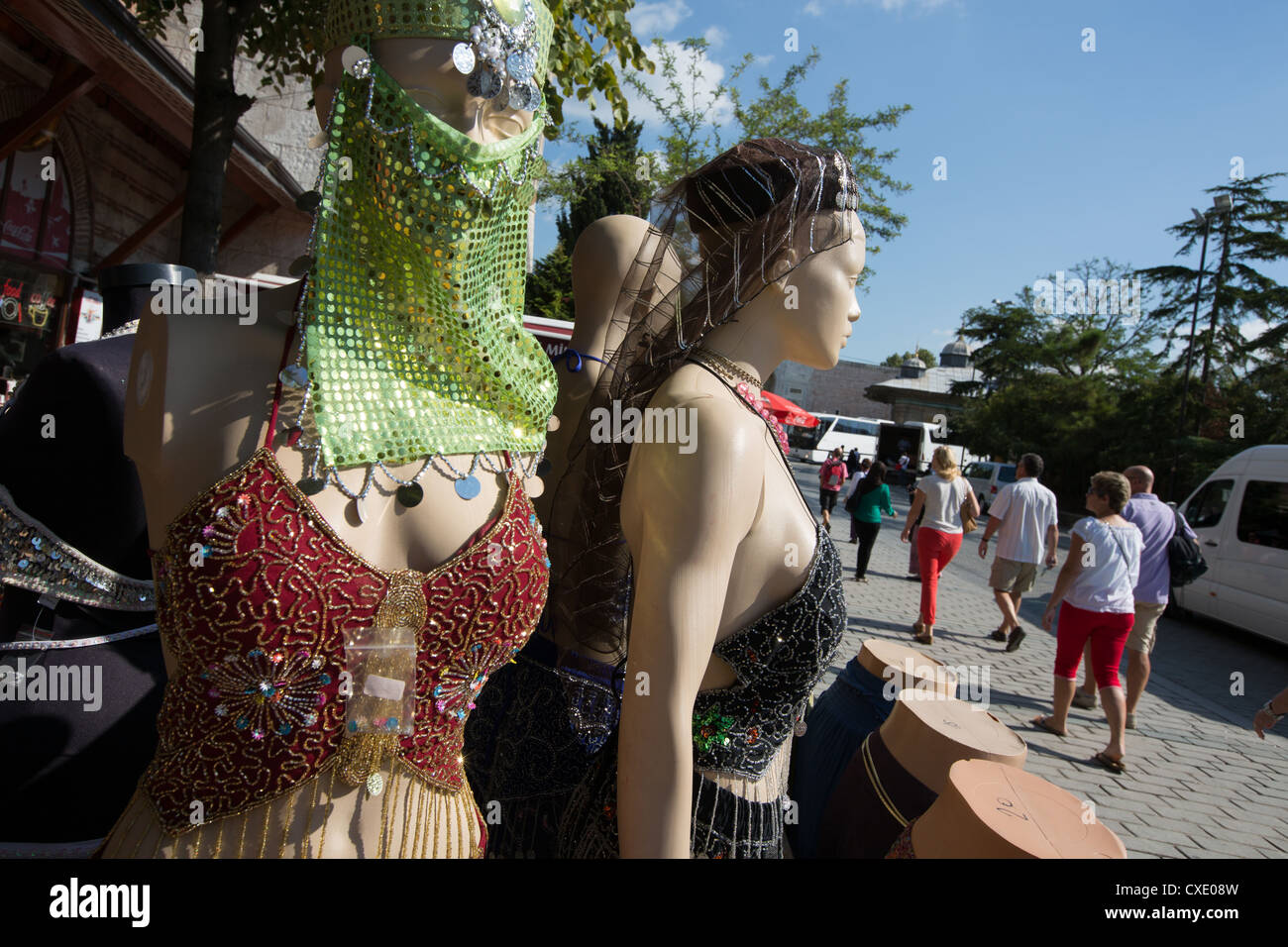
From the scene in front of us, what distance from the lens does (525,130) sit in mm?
1230

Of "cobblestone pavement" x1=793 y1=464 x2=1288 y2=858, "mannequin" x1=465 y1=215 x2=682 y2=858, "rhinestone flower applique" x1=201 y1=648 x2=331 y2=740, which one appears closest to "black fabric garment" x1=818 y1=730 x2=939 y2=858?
"mannequin" x1=465 y1=215 x2=682 y2=858

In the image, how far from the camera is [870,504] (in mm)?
9195

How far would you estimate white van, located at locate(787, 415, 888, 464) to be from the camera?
34125 mm

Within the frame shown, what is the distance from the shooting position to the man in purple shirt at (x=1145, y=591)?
17.7 ft

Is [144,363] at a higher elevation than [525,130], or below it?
below

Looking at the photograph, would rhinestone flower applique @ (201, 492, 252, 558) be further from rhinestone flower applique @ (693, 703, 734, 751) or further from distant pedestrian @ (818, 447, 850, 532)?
distant pedestrian @ (818, 447, 850, 532)

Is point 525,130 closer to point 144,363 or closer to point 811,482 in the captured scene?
point 144,363

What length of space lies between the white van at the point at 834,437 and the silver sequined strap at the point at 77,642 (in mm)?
33063

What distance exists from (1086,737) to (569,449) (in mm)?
5282

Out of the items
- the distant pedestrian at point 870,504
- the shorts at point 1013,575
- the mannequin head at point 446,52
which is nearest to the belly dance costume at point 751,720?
the mannequin head at point 446,52

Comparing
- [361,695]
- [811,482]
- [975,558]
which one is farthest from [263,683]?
[811,482]

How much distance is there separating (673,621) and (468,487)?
0.40 metres

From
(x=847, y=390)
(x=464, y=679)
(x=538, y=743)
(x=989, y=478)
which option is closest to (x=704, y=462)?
(x=464, y=679)

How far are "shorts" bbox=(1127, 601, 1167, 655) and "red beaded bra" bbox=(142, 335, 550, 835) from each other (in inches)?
236
